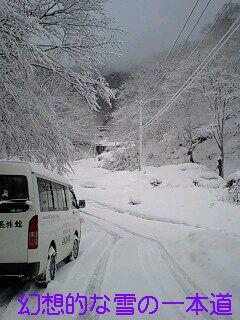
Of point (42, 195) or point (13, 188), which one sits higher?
point (13, 188)

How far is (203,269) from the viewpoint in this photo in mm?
7336

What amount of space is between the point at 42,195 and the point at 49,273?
1.53m

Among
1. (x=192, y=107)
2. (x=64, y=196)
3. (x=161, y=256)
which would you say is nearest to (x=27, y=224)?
(x=64, y=196)

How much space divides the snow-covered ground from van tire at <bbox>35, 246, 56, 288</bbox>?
0.40 ft

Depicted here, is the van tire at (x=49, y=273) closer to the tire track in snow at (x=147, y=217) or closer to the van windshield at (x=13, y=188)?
the van windshield at (x=13, y=188)

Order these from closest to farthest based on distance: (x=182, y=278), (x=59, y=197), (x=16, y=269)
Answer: (x=16, y=269)
(x=182, y=278)
(x=59, y=197)

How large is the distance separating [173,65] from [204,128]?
14.2 m

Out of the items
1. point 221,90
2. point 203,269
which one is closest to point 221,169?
point 221,90

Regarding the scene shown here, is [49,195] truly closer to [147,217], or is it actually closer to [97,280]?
[97,280]

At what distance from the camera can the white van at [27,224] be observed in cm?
541

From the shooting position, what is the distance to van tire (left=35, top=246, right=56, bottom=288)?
6.00 metres

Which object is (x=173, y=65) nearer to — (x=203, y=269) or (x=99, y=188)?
(x=99, y=188)

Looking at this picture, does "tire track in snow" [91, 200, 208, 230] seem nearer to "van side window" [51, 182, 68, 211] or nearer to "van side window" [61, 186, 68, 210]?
"van side window" [61, 186, 68, 210]

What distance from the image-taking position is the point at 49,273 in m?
6.23
